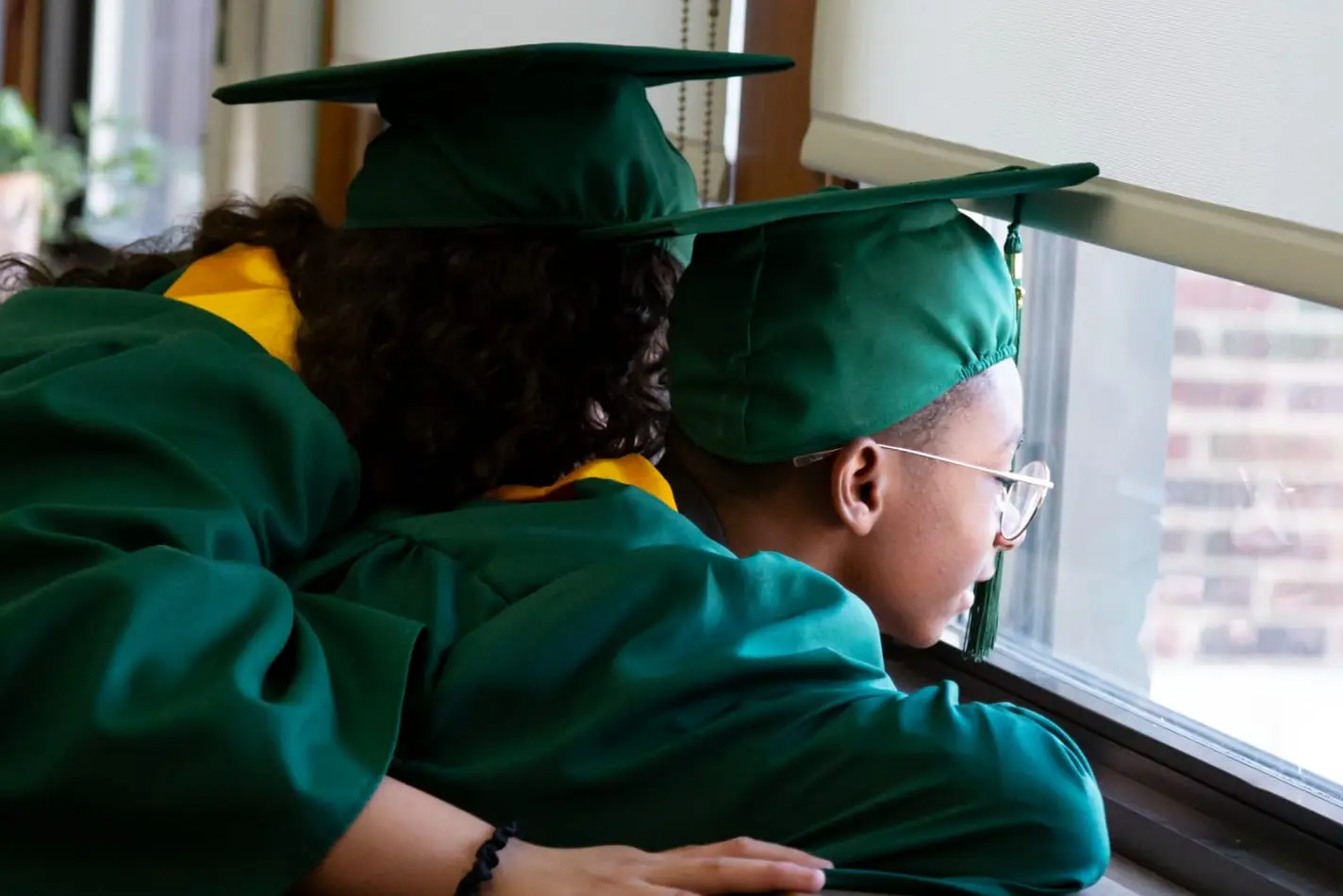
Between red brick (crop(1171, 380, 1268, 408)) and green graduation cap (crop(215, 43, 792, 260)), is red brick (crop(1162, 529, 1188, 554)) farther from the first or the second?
green graduation cap (crop(215, 43, 792, 260))

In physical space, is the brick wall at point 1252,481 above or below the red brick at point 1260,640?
above

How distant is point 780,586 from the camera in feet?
3.18

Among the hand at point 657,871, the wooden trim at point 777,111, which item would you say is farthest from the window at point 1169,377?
the hand at point 657,871

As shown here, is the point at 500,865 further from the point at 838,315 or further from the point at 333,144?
the point at 333,144

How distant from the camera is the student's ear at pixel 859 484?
1.12 meters

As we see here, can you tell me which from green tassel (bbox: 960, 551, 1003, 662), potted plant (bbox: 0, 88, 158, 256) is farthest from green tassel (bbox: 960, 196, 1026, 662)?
potted plant (bbox: 0, 88, 158, 256)

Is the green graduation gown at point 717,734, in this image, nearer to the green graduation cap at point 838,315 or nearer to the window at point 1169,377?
the green graduation cap at point 838,315

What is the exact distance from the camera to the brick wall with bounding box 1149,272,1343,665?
4.23 feet

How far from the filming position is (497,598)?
977 millimetres

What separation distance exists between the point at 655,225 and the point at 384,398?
244 millimetres

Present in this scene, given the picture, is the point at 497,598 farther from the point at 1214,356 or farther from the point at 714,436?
the point at 1214,356

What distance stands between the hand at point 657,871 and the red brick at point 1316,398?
0.66 meters

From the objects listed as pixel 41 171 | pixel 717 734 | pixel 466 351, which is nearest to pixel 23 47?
pixel 41 171

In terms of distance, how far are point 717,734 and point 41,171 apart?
2.87 metres
